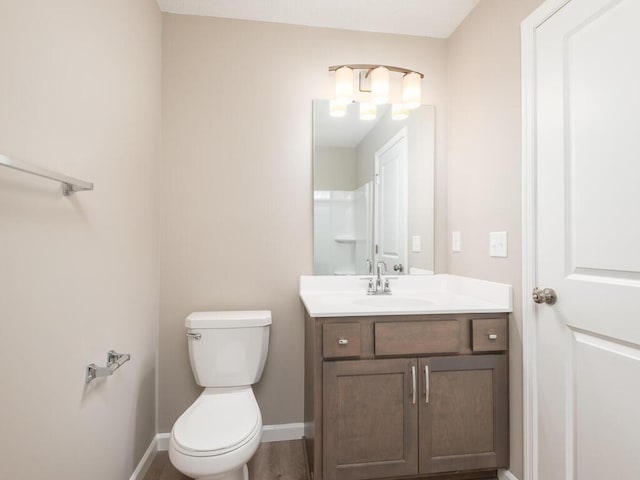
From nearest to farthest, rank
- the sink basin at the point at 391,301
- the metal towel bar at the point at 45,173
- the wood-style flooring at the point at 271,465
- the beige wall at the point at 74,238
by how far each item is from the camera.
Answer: the metal towel bar at the point at 45,173 → the beige wall at the point at 74,238 → the wood-style flooring at the point at 271,465 → the sink basin at the point at 391,301

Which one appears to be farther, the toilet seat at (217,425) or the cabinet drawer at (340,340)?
the cabinet drawer at (340,340)

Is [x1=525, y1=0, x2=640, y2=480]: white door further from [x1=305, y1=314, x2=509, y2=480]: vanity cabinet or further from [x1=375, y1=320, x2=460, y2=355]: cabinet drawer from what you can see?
[x1=375, y1=320, x2=460, y2=355]: cabinet drawer

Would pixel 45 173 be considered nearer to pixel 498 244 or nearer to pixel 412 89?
pixel 498 244

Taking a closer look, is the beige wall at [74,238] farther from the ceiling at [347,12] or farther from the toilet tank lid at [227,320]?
the ceiling at [347,12]

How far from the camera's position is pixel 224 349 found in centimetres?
180

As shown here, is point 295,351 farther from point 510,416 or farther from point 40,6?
point 40,6

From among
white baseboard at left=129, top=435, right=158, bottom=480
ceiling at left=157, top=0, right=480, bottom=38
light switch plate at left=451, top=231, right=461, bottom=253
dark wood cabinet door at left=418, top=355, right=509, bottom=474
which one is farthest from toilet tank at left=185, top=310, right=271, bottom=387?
ceiling at left=157, top=0, right=480, bottom=38

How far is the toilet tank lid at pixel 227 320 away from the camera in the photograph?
1.79 m

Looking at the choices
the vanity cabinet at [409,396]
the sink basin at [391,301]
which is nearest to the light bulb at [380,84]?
the sink basin at [391,301]

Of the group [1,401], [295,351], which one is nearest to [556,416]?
[295,351]

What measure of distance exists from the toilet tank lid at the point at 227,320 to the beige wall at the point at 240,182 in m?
0.15

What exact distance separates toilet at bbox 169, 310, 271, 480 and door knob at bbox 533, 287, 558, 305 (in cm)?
124

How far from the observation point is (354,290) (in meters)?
2.10

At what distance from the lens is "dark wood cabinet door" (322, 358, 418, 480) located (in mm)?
1498
